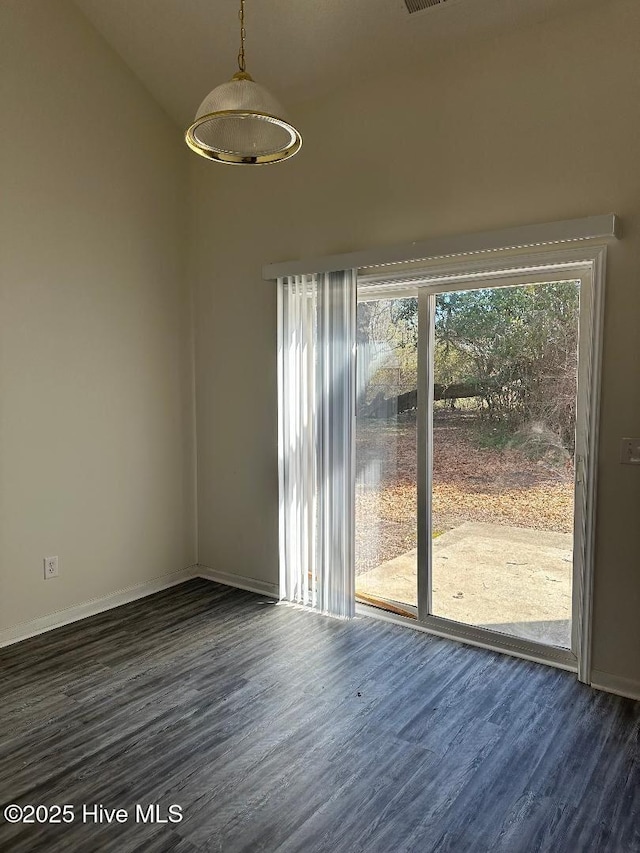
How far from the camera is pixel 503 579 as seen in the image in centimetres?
329

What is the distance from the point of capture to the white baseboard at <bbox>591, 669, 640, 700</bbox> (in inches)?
110

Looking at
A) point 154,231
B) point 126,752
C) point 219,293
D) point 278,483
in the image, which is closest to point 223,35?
point 154,231

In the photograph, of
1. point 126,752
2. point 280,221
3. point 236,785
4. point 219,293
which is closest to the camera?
point 236,785

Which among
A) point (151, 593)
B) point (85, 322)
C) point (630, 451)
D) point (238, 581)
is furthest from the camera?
point (238, 581)

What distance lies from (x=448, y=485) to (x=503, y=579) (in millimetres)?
569

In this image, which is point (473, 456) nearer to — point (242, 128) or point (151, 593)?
point (242, 128)

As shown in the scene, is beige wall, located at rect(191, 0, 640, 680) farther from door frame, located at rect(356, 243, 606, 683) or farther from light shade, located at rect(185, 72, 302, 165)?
light shade, located at rect(185, 72, 302, 165)

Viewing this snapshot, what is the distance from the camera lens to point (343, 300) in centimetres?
355

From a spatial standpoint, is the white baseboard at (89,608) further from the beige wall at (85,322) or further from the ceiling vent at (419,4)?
the ceiling vent at (419,4)

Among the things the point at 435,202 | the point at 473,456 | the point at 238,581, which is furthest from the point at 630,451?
the point at 238,581

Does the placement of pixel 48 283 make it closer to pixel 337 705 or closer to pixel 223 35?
pixel 223 35

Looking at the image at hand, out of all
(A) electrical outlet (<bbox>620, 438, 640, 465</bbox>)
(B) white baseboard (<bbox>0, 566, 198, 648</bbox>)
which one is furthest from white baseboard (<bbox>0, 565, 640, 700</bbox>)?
(A) electrical outlet (<bbox>620, 438, 640, 465</bbox>)

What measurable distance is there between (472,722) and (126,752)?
140cm

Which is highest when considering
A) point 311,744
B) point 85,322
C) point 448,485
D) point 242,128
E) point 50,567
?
point 242,128
